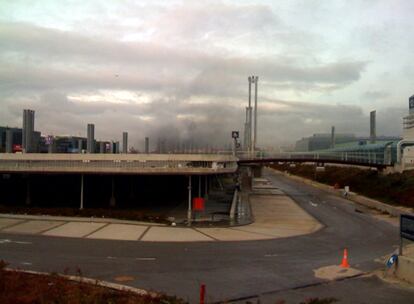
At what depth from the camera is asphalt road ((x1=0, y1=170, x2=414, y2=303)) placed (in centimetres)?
1501

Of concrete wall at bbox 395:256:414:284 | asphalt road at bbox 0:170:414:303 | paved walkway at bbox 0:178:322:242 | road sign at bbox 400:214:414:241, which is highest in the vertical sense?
road sign at bbox 400:214:414:241

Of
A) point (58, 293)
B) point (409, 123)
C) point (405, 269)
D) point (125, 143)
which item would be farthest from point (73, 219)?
point (409, 123)

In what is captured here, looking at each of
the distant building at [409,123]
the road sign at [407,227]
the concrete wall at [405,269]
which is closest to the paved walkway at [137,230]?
the road sign at [407,227]

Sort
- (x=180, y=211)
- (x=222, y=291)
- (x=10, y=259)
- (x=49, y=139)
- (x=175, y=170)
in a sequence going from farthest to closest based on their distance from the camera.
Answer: (x=49, y=139) → (x=180, y=211) → (x=175, y=170) → (x=10, y=259) → (x=222, y=291)

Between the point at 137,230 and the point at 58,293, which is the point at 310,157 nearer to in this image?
the point at 137,230

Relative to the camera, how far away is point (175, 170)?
36344mm

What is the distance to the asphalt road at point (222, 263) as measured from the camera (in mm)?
15008

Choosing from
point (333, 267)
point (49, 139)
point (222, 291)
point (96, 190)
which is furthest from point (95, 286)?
point (96, 190)

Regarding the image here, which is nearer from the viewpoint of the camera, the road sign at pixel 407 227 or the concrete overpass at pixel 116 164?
the road sign at pixel 407 227

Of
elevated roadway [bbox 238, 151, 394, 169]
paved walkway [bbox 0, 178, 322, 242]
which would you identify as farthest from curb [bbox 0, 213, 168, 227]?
elevated roadway [bbox 238, 151, 394, 169]

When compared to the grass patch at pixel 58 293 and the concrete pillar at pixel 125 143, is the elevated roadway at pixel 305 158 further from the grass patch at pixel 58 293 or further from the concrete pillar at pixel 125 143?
the grass patch at pixel 58 293

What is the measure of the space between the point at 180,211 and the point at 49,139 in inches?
761

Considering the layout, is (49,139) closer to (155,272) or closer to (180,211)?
(180,211)

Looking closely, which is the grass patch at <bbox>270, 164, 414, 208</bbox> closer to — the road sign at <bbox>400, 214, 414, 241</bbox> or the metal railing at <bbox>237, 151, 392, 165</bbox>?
the metal railing at <bbox>237, 151, 392, 165</bbox>
